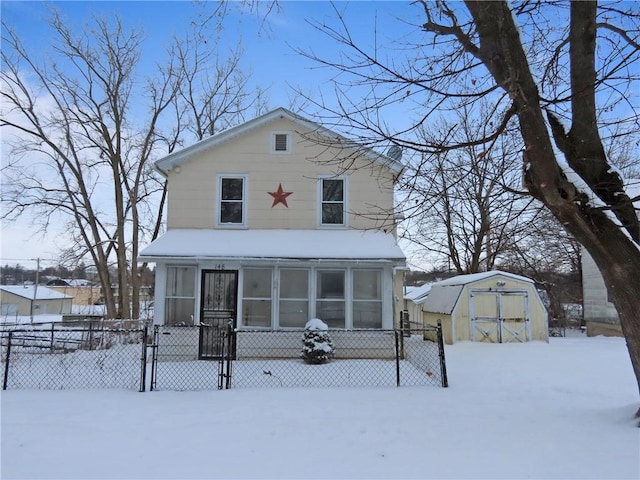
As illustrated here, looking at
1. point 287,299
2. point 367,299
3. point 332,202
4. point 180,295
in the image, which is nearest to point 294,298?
point 287,299

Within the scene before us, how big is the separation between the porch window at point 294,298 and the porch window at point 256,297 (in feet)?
1.20

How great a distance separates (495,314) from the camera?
1420 cm

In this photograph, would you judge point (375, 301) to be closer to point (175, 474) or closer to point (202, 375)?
point (202, 375)

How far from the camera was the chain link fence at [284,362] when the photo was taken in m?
7.66

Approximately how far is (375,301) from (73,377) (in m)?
6.94

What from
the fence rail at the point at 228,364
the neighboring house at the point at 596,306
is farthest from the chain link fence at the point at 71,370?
the neighboring house at the point at 596,306

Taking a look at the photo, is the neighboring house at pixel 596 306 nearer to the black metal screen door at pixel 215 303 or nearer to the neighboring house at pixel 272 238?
the neighboring house at pixel 272 238

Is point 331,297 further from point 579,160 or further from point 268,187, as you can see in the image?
point 579,160

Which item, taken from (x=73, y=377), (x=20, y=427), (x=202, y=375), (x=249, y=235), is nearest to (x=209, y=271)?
(x=249, y=235)

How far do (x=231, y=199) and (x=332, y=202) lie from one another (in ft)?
9.21

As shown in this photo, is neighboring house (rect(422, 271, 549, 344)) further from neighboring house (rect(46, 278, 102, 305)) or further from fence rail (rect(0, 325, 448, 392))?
neighboring house (rect(46, 278, 102, 305))

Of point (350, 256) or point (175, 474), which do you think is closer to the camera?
point (175, 474)

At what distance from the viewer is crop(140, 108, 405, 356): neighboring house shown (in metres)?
10.6

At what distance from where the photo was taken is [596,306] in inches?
713
